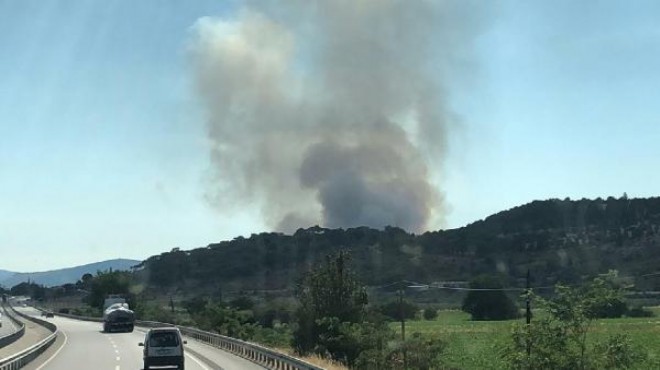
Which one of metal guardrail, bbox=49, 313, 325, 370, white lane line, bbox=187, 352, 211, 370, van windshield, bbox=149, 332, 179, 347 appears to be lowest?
white lane line, bbox=187, 352, 211, 370

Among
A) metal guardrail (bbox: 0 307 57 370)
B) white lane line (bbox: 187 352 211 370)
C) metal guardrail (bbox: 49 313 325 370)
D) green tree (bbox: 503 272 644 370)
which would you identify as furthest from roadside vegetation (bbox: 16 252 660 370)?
metal guardrail (bbox: 0 307 57 370)

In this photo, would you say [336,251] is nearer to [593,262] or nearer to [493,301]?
[493,301]

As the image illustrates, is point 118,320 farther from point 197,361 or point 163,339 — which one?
point 163,339

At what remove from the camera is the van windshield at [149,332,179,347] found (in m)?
28.9

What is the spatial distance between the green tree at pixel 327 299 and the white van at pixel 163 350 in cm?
1702

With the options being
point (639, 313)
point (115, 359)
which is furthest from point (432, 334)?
point (639, 313)

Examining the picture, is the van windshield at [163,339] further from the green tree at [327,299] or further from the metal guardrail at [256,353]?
the green tree at [327,299]

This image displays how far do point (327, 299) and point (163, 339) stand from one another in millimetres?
19383

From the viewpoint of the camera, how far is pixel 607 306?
20.9 metres

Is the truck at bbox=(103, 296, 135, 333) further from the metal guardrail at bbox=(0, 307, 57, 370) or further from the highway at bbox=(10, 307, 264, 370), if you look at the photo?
the highway at bbox=(10, 307, 264, 370)

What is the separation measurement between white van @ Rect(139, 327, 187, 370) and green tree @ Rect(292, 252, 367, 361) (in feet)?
55.8

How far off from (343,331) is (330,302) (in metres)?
6.52

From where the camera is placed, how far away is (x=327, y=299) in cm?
4747

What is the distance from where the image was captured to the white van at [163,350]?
28625mm
